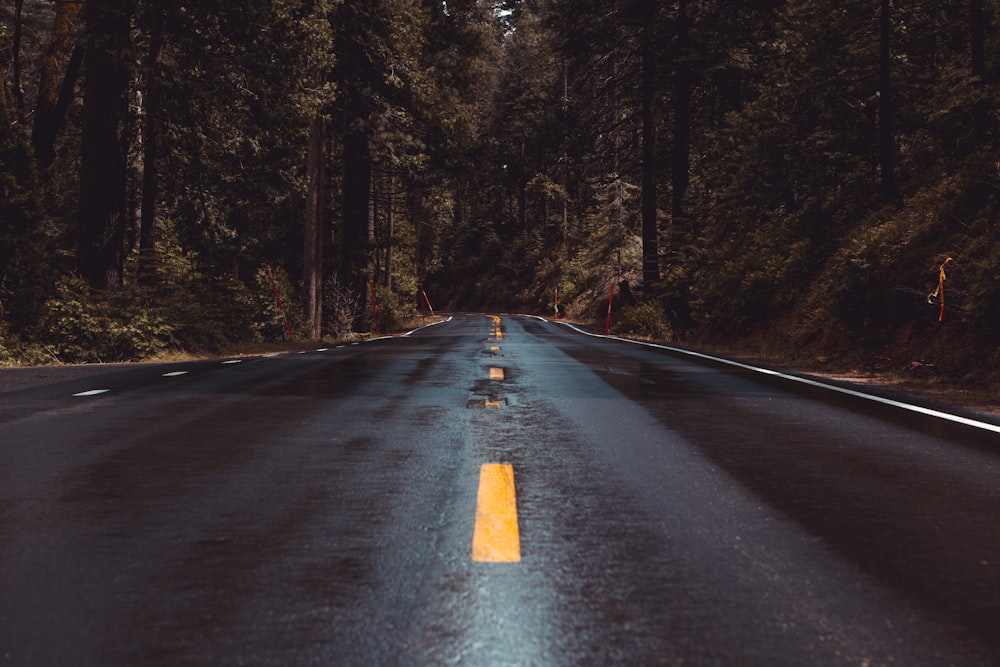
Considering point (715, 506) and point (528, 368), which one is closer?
point (715, 506)

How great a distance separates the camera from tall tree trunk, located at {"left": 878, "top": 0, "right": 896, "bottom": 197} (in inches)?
Result: 685

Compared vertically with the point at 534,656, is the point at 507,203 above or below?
above

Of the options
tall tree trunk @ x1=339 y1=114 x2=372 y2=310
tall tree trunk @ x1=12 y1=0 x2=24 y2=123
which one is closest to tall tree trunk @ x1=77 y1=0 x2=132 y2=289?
tall tree trunk @ x1=12 y1=0 x2=24 y2=123

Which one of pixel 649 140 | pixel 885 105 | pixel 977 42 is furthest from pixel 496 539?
pixel 649 140

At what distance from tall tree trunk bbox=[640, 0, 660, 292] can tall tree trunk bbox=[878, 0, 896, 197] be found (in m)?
13.5

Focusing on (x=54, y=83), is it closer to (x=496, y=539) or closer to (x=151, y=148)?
(x=151, y=148)

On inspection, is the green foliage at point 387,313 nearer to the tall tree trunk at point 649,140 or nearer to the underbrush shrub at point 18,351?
the tall tree trunk at point 649,140

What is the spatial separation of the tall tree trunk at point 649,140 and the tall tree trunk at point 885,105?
13461 millimetres

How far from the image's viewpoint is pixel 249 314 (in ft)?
70.6

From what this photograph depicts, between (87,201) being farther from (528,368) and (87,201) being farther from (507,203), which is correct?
(507,203)

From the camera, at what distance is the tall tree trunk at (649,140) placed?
31672mm

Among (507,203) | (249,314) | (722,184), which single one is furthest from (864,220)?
(507,203)

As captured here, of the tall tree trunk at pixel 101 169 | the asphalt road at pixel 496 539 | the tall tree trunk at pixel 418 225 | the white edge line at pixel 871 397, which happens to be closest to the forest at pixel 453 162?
the tall tree trunk at pixel 101 169

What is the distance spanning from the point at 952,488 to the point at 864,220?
51.8 feet
